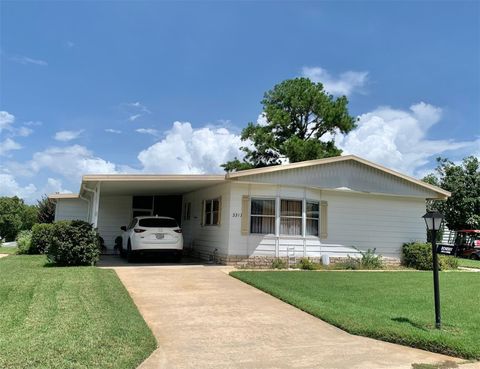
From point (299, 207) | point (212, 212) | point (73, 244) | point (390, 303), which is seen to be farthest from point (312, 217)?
point (73, 244)

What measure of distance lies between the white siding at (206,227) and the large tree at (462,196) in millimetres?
21376

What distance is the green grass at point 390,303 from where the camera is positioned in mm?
5816

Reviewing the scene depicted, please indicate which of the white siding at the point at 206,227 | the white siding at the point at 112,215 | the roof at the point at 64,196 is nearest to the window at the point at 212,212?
the white siding at the point at 206,227

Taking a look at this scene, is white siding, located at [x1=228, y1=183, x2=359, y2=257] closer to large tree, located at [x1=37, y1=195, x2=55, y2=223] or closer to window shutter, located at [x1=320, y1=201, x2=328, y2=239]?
window shutter, located at [x1=320, y1=201, x2=328, y2=239]

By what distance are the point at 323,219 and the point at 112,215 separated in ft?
33.1

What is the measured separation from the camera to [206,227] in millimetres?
16094

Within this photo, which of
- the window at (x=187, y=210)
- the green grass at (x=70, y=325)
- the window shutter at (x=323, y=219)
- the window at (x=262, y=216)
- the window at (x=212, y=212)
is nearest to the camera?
the green grass at (x=70, y=325)

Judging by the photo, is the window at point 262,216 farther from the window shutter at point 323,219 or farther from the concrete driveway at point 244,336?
the concrete driveway at point 244,336

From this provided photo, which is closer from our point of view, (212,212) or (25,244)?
(212,212)

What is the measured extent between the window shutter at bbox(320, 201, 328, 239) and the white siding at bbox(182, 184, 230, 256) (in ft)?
11.3

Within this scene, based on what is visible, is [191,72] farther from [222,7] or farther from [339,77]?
[339,77]

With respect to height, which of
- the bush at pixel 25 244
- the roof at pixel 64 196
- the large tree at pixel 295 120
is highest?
the large tree at pixel 295 120

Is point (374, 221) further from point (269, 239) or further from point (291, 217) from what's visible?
point (269, 239)

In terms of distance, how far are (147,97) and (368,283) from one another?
37.9 ft
